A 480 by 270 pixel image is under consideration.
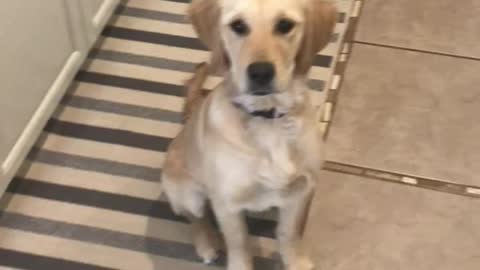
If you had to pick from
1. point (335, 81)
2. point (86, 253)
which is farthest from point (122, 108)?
point (335, 81)

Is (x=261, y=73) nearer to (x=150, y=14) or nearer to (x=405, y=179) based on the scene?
(x=405, y=179)

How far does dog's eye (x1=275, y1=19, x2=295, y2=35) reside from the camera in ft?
4.00

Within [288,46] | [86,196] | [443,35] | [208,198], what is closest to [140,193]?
[86,196]

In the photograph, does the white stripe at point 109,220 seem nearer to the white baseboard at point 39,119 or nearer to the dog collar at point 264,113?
the white baseboard at point 39,119

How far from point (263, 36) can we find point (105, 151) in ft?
2.53

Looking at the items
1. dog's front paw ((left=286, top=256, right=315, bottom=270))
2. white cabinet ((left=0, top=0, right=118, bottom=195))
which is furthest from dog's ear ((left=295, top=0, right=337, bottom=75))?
white cabinet ((left=0, top=0, right=118, bottom=195))

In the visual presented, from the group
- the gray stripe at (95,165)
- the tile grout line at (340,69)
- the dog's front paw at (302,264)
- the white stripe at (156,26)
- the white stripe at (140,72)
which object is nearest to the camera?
the dog's front paw at (302,264)

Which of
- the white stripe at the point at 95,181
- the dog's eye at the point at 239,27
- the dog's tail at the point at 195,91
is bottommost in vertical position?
the white stripe at the point at 95,181

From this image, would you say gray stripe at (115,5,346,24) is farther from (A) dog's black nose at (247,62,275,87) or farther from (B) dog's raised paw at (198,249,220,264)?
(A) dog's black nose at (247,62,275,87)

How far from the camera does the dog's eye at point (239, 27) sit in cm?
123

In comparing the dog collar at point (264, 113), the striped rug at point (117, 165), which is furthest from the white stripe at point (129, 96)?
the dog collar at point (264, 113)

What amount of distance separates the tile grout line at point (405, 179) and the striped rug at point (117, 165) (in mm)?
198

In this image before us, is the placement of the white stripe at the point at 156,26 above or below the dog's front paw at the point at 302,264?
above

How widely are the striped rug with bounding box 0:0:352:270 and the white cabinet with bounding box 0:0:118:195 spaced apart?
0.09 metres
